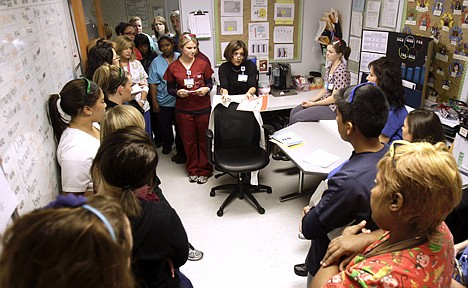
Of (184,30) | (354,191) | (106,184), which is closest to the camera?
(106,184)

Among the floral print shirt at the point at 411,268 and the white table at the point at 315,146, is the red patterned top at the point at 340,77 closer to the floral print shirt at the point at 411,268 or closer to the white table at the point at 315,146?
the white table at the point at 315,146

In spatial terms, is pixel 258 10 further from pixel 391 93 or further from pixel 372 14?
pixel 391 93

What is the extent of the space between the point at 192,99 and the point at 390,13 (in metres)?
2.44

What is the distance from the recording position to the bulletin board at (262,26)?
4.48 metres

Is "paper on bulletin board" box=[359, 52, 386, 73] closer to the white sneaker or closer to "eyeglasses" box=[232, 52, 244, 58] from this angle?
"eyeglasses" box=[232, 52, 244, 58]

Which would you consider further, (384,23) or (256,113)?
(384,23)

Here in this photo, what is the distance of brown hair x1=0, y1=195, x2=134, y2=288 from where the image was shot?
2.18 ft

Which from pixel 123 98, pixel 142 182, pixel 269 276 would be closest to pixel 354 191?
pixel 142 182

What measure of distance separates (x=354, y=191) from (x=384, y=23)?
127 inches

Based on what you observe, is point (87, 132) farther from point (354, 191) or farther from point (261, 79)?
point (261, 79)

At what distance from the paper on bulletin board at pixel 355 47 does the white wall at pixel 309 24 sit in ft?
0.44

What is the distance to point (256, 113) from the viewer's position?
11.3 feet

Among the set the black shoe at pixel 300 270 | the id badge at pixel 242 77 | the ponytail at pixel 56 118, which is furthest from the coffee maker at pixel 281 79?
the ponytail at pixel 56 118

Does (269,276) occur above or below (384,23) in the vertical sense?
below
